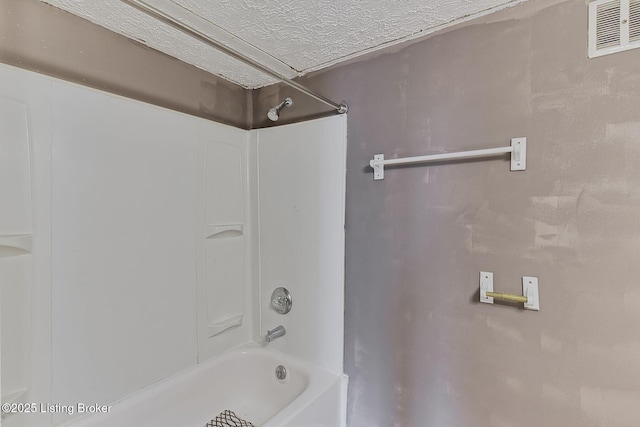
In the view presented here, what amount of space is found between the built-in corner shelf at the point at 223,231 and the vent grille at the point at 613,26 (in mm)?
1853

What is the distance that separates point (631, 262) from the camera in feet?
3.37

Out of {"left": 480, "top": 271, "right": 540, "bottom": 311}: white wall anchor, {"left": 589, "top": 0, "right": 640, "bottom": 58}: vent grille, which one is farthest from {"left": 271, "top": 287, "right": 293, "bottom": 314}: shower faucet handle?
{"left": 589, "top": 0, "right": 640, "bottom": 58}: vent grille

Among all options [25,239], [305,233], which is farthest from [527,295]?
[25,239]

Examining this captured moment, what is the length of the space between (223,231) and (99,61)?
40.5 inches

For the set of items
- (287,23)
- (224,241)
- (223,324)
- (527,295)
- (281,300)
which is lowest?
(223,324)

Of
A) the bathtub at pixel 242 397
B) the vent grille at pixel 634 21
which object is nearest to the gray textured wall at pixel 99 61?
the bathtub at pixel 242 397

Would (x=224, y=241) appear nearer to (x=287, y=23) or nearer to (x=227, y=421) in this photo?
(x=227, y=421)

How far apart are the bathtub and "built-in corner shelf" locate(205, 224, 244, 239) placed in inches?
28.9

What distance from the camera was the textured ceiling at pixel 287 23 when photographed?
4.04 ft

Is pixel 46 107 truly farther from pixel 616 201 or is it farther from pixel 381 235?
pixel 616 201

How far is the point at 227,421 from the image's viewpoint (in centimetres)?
170

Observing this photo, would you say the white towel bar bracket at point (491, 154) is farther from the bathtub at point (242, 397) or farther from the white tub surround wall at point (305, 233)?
→ the bathtub at point (242, 397)

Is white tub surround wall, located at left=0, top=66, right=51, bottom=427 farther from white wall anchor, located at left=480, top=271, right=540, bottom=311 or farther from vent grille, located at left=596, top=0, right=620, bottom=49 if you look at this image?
vent grille, located at left=596, top=0, right=620, bottom=49

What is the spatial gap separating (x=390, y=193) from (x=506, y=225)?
0.51 m
